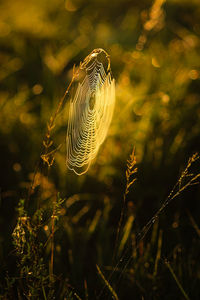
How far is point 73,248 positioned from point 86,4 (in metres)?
3.49

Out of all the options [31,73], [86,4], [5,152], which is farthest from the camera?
[86,4]

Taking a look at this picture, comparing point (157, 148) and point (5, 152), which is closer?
point (157, 148)

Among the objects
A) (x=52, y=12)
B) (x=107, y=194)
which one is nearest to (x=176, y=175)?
(x=107, y=194)

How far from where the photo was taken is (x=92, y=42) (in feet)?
9.47

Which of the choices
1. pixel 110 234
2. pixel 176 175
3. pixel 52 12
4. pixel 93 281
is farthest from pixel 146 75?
pixel 52 12

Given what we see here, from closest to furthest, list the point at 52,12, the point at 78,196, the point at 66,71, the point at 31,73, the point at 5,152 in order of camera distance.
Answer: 1. the point at 78,196
2. the point at 5,152
3. the point at 31,73
4. the point at 66,71
5. the point at 52,12

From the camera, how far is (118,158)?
67.7 inches

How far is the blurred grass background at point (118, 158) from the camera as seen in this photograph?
1.21 m

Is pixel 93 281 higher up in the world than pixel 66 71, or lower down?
lower down

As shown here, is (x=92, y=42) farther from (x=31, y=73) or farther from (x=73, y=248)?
(x=73, y=248)

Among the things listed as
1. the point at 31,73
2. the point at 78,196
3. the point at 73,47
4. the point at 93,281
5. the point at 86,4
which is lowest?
the point at 93,281

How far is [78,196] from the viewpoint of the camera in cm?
160

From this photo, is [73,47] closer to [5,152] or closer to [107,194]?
[5,152]

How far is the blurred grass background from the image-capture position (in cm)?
121
